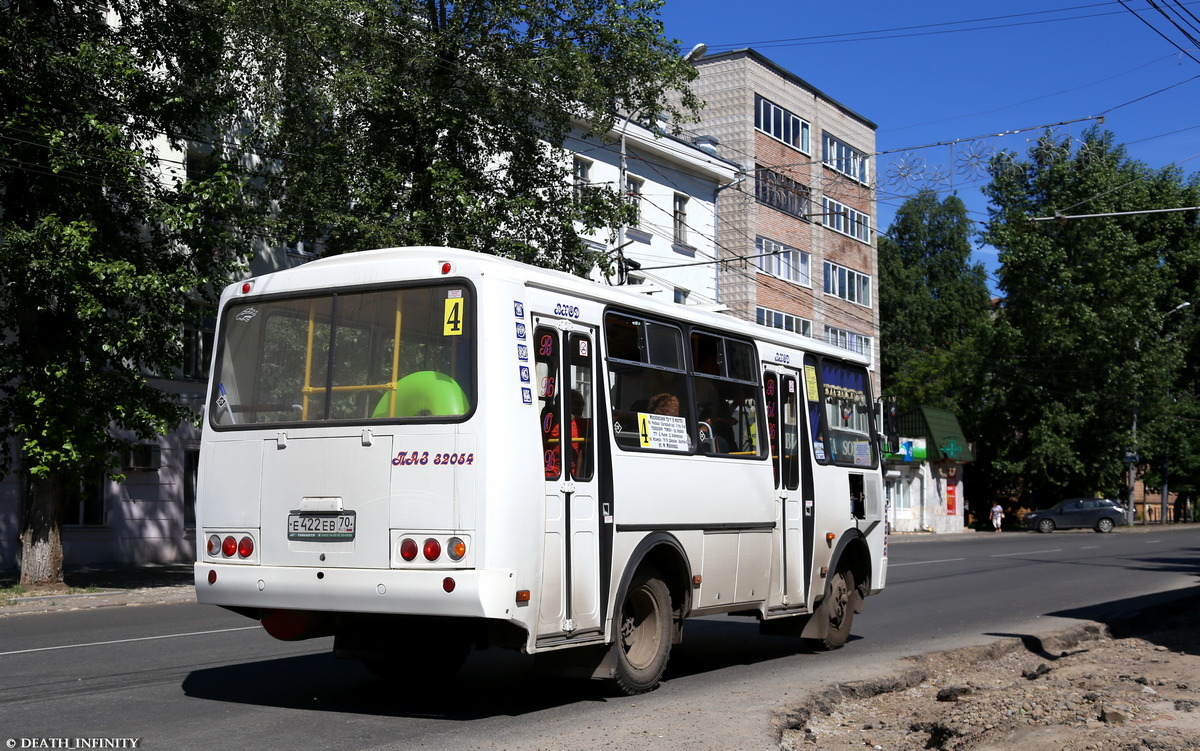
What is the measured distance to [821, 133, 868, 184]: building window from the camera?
5225 centimetres

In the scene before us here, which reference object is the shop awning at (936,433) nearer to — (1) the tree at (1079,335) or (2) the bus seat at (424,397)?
(1) the tree at (1079,335)

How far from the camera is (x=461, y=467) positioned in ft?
25.6

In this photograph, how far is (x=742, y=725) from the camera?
8.10 meters

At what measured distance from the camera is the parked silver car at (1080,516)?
54.1 meters

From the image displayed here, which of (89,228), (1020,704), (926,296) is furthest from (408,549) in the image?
(926,296)

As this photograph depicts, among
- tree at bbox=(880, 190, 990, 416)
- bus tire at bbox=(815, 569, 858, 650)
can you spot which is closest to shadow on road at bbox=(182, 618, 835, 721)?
bus tire at bbox=(815, 569, 858, 650)

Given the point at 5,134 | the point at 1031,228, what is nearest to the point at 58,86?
the point at 5,134

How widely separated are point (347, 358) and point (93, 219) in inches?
520

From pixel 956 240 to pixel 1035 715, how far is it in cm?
7834

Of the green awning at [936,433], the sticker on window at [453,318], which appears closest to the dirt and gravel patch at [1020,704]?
the sticker on window at [453,318]

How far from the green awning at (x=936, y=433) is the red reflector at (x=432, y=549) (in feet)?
162

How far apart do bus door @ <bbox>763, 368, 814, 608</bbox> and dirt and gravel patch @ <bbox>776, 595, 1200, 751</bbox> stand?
1279mm

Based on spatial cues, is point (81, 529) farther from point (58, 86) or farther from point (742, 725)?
point (742, 725)

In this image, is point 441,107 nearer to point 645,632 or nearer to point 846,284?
Result: point 645,632
